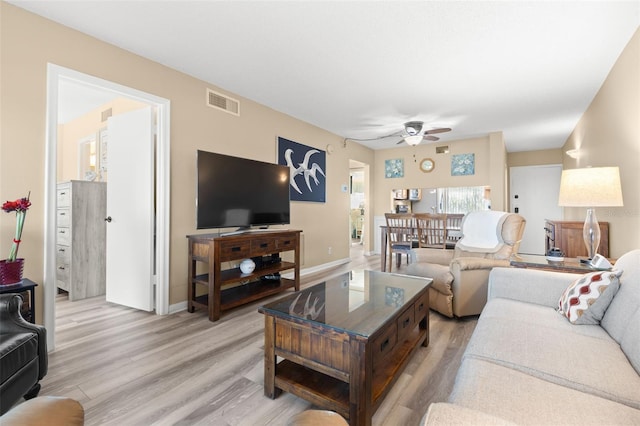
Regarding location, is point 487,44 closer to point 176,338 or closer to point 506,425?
point 506,425

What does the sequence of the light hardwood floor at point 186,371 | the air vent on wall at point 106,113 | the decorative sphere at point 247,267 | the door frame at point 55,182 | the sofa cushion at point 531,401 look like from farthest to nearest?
the air vent on wall at point 106,113 → the decorative sphere at point 247,267 → the door frame at point 55,182 → the light hardwood floor at point 186,371 → the sofa cushion at point 531,401

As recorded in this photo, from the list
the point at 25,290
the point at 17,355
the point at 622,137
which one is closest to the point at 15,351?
the point at 17,355

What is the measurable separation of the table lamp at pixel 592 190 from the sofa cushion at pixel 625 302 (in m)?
0.85

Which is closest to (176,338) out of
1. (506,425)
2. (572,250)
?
(506,425)

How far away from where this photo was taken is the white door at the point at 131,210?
292 centimetres

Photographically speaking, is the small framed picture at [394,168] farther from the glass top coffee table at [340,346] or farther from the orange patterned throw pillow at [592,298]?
the orange patterned throw pillow at [592,298]

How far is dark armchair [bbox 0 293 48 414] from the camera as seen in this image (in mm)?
1285

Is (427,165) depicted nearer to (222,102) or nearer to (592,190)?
(592,190)

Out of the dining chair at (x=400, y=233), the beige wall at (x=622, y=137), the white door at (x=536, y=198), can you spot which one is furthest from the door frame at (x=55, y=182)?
the white door at (x=536, y=198)

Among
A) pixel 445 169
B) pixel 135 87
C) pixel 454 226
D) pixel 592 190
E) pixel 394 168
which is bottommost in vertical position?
pixel 454 226

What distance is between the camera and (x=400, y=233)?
459 centimetres

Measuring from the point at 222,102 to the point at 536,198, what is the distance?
23.3ft

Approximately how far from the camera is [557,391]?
1037mm

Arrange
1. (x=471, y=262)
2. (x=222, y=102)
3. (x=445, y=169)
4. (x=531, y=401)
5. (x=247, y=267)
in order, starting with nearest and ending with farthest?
(x=531, y=401)
(x=471, y=262)
(x=247, y=267)
(x=222, y=102)
(x=445, y=169)
